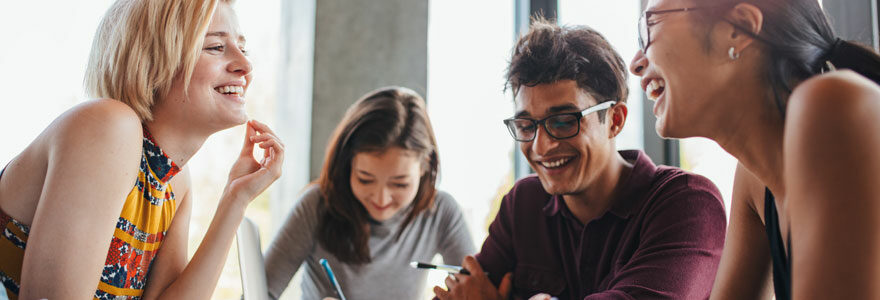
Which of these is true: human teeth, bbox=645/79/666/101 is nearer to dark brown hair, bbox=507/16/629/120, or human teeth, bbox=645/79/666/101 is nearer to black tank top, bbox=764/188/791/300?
black tank top, bbox=764/188/791/300

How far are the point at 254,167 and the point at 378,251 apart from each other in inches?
28.9

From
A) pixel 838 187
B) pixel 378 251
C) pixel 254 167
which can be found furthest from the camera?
pixel 378 251

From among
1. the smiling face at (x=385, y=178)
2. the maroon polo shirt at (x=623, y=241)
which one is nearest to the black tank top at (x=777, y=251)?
the maroon polo shirt at (x=623, y=241)

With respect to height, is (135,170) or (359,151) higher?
(135,170)

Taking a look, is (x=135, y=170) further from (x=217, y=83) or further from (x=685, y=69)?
(x=685, y=69)

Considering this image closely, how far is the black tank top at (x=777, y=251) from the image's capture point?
962 mm

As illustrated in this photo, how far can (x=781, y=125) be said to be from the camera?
35.8 inches

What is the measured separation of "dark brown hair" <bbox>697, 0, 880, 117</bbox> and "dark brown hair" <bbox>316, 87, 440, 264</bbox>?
1.37 metres

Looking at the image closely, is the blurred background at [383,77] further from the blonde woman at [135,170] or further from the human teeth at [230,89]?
the human teeth at [230,89]

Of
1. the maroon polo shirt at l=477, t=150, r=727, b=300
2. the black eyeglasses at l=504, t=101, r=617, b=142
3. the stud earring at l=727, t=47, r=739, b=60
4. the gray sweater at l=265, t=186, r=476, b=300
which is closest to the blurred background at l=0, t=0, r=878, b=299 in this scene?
the gray sweater at l=265, t=186, r=476, b=300

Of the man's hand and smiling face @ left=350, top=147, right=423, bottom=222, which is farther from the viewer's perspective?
smiling face @ left=350, top=147, right=423, bottom=222

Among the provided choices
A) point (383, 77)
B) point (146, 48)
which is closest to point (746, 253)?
point (146, 48)

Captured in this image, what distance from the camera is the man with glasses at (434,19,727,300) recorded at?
4.28 ft

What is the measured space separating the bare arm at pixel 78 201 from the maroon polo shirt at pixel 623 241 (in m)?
0.93
